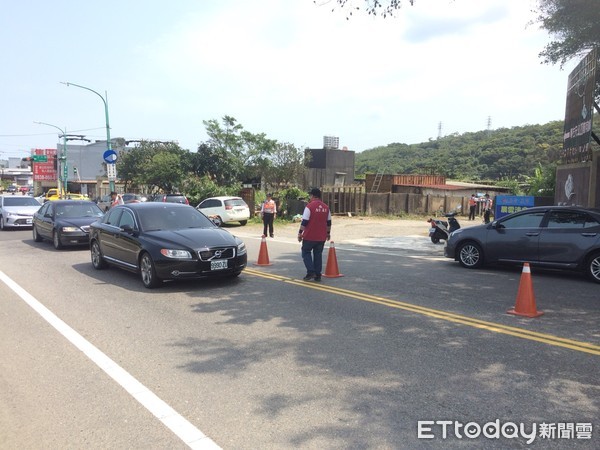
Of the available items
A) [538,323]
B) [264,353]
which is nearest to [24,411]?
[264,353]

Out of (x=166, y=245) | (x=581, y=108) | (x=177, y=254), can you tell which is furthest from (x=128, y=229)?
(x=581, y=108)

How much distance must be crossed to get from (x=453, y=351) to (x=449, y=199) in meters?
28.4

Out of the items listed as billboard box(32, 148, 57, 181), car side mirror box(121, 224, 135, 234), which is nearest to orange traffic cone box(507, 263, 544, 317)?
car side mirror box(121, 224, 135, 234)

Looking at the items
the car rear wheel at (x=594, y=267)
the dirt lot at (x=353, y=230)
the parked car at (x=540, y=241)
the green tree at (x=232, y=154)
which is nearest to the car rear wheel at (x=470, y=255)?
the parked car at (x=540, y=241)

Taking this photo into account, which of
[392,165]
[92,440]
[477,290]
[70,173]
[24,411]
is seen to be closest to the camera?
[92,440]

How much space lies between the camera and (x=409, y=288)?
8.46m

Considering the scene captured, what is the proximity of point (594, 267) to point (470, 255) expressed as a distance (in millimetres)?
2484

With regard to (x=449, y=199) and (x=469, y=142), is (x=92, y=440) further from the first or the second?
(x=469, y=142)

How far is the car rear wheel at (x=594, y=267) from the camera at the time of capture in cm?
895

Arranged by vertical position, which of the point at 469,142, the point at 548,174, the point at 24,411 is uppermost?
the point at 469,142

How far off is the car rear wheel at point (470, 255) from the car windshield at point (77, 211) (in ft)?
35.4

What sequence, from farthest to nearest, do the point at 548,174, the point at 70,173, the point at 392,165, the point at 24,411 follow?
the point at 70,173
the point at 392,165
the point at 548,174
the point at 24,411

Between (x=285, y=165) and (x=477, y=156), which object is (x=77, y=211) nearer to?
(x=285, y=165)

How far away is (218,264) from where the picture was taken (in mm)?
8367
